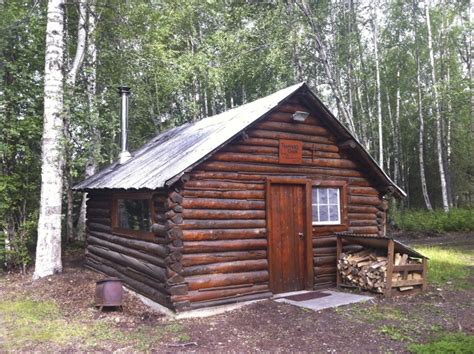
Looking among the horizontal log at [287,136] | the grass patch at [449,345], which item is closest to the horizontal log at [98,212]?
the horizontal log at [287,136]

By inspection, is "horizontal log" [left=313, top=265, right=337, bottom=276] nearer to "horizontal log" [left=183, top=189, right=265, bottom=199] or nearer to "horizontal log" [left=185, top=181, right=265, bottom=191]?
"horizontal log" [left=183, top=189, right=265, bottom=199]

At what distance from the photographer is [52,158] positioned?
10.5 metres

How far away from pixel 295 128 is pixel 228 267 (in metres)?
3.47

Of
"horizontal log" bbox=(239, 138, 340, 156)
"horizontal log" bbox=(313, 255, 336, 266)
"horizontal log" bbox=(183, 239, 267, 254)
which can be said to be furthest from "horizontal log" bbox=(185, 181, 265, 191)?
"horizontal log" bbox=(313, 255, 336, 266)

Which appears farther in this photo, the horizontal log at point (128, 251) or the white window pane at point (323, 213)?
the white window pane at point (323, 213)

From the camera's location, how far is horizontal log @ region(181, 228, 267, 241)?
7.79 metres

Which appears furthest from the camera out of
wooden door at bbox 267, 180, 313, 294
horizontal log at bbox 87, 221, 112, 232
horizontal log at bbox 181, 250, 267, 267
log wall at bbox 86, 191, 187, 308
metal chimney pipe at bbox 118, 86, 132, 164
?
metal chimney pipe at bbox 118, 86, 132, 164

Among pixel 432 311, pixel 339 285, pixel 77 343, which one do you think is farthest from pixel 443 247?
pixel 77 343

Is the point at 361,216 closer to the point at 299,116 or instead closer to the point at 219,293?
the point at 299,116

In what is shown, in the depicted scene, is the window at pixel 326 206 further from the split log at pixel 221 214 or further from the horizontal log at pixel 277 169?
the split log at pixel 221 214

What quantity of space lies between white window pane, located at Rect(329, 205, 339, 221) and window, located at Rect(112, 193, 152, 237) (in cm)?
423

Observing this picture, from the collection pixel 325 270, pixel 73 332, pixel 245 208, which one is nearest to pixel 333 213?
pixel 325 270

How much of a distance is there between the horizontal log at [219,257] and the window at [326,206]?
184 cm

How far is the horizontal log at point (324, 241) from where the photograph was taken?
9.68 meters
